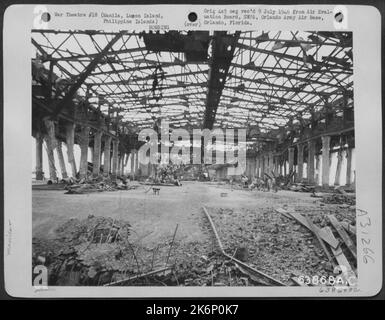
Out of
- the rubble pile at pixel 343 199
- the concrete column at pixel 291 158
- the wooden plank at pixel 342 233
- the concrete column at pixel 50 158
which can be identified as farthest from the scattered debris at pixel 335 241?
the concrete column at pixel 50 158

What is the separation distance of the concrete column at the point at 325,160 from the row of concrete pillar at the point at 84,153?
2.35 metres

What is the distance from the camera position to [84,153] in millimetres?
3145

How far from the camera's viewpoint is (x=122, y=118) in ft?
10.3

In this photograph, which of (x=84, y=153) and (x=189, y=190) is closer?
(x=189, y=190)

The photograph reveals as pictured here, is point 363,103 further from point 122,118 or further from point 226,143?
point 122,118

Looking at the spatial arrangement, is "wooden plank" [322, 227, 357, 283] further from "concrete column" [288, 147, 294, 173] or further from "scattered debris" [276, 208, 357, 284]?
"concrete column" [288, 147, 294, 173]

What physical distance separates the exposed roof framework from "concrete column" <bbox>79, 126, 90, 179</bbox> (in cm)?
A: 40

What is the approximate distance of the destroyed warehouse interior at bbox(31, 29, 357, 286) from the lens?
2688 mm

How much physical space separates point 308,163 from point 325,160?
22 centimetres

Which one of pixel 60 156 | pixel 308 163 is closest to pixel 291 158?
pixel 308 163

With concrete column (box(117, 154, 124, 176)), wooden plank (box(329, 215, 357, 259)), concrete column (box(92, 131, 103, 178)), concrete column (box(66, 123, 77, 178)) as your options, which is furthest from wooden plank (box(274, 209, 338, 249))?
concrete column (box(66, 123, 77, 178))

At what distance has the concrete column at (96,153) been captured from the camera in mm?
3041

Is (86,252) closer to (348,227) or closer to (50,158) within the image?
(50,158)

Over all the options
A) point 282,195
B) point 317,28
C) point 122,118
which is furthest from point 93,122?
point 317,28
